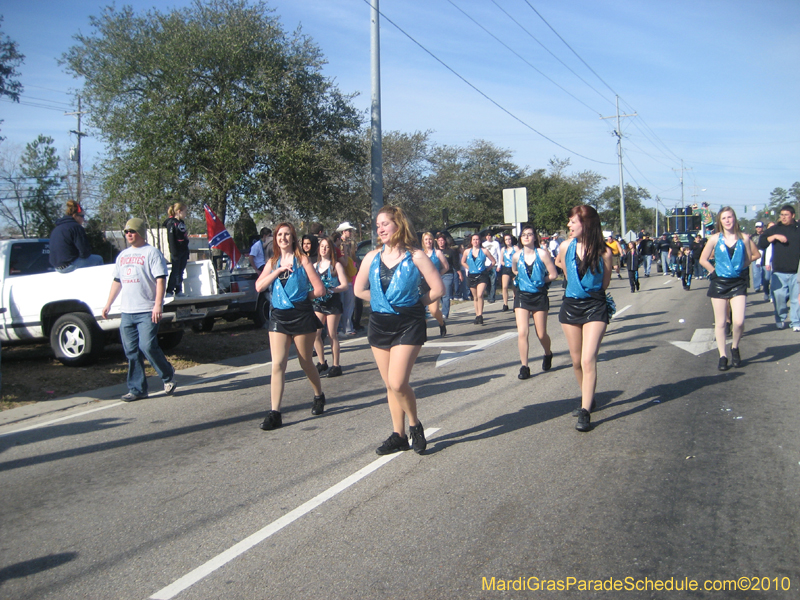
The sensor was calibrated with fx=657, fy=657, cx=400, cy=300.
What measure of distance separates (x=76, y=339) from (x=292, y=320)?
15.8 feet

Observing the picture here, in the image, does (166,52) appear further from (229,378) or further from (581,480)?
(581,480)

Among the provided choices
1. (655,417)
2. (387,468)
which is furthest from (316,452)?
(655,417)

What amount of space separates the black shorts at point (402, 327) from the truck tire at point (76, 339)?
594cm

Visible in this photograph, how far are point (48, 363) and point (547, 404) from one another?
25.9ft

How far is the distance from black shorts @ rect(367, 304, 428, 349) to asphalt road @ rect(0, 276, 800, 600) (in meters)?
0.95

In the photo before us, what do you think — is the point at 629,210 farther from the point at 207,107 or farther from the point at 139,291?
the point at 139,291

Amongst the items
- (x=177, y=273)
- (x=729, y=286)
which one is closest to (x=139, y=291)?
(x=177, y=273)

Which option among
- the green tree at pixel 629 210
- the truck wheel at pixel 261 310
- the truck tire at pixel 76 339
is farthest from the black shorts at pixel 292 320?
the green tree at pixel 629 210

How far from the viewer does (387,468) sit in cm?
496

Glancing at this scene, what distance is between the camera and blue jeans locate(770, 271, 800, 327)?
438 inches

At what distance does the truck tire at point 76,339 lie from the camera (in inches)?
364

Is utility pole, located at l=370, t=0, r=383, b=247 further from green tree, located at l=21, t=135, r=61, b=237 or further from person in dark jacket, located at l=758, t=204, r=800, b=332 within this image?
green tree, located at l=21, t=135, r=61, b=237

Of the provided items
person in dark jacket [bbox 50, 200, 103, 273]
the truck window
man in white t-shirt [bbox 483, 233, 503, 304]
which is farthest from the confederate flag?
man in white t-shirt [bbox 483, 233, 503, 304]

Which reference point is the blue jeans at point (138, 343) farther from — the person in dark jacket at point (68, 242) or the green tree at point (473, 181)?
the green tree at point (473, 181)
